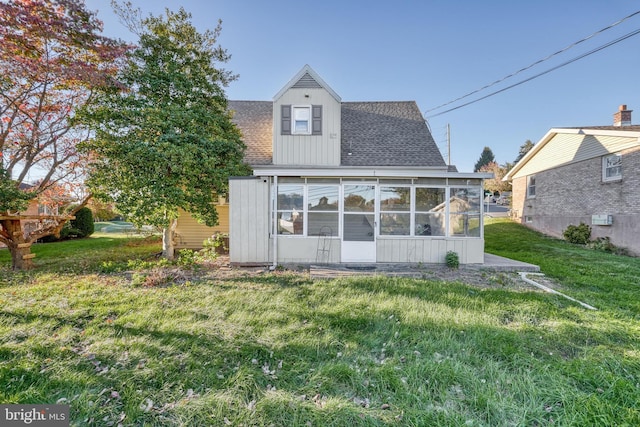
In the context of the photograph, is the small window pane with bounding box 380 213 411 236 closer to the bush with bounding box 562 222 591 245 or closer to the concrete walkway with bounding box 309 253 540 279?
the concrete walkway with bounding box 309 253 540 279

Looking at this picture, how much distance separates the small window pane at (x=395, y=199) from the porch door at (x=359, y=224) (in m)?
0.28

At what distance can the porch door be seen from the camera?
798 centimetres

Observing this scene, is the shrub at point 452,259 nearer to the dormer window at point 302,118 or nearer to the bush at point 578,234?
the dormer window at point 302,118

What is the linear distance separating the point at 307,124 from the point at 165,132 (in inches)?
184

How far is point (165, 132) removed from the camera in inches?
303

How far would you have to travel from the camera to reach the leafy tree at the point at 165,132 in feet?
24.0

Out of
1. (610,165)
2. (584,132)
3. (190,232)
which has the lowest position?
(190,232)

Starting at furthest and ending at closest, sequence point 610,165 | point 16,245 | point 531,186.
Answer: point 531,186 → point 610,165 → point 16,245

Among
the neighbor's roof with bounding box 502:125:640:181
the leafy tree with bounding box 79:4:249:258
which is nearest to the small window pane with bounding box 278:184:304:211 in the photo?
the leafy tree with bounding box 79:4:249:258

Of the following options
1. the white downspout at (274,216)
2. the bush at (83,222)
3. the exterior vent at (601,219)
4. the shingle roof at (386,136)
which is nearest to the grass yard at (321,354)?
the white downspout at (274,216)

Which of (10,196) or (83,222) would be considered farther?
(83,222)

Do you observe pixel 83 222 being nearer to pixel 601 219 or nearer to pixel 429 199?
pixel 429 199

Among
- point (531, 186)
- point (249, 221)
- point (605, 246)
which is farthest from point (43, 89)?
point (531, 186)

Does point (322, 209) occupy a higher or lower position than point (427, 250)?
higher
